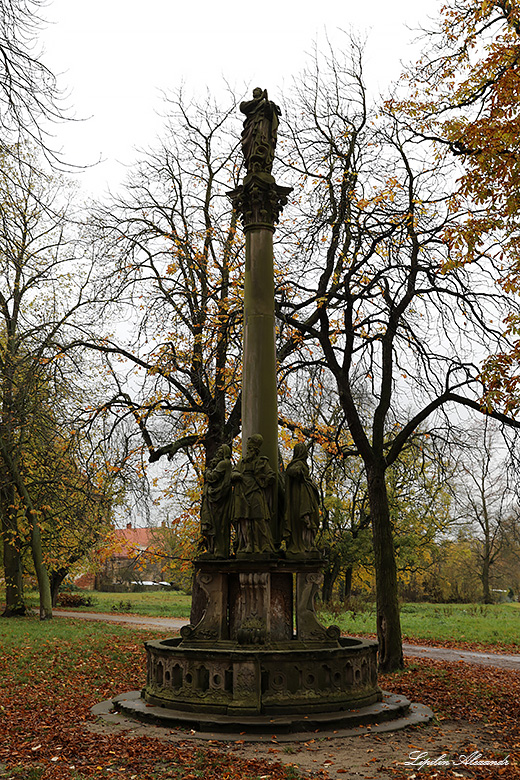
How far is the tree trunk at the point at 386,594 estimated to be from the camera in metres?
13.4

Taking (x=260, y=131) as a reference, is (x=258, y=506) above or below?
below

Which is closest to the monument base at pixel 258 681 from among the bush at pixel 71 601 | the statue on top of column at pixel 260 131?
the statue on top of column at pixel 260 131

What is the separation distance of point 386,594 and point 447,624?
1470 cm

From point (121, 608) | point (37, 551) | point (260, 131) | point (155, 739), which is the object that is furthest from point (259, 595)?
point (121, 608)

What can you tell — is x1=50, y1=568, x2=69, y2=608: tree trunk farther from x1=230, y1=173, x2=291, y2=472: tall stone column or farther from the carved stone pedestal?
x1=230, y1=173, x2=291, y2=472: tall stone column

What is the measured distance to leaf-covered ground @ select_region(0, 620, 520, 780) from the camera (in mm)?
6180

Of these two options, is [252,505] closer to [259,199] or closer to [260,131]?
[259,199]

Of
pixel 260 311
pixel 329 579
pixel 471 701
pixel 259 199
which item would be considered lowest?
pixel 471 701

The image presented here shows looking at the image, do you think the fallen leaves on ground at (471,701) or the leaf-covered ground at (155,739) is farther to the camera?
the fallen leaves on ground at (471,701)

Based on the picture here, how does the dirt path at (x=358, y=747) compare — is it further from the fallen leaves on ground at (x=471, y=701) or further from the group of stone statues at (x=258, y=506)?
the group of stone statues at (x=258, y=506)

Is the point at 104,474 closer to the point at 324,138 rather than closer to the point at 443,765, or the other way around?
the point at 324,138

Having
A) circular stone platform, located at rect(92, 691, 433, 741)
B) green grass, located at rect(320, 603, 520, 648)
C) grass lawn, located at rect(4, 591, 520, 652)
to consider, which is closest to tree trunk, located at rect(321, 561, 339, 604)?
grass lawn, located at rect(4, 591, 520, 652)

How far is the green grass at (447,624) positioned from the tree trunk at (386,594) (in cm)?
956

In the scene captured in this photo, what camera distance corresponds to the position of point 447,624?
26.4 metres
